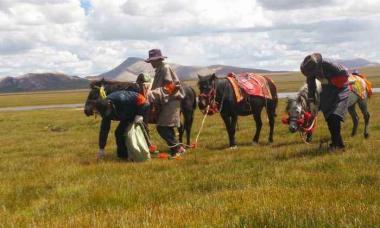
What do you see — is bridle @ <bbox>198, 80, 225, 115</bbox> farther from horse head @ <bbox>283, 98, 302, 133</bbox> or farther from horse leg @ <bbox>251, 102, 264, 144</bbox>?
horse head @ <bbox>283, 98, 302, 133</bbox>

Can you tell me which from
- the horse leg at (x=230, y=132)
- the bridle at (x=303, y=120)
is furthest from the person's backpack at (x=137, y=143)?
the bridle at (x=303, y=120)

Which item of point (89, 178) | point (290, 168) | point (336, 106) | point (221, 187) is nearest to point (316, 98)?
point (336, 106)

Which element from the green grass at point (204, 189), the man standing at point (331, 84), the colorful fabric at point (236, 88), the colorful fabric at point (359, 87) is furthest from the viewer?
the colorful fabric at point (359, 87)

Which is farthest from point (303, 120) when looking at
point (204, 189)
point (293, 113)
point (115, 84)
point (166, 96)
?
point (115, 84)

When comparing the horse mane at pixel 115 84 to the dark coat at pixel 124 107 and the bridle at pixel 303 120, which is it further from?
the bridle at pixel 303 120

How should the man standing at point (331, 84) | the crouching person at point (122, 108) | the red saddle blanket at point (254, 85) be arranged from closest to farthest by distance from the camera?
the man standing at point (331, 84) → the crouching person at point (122, 108) → the red saddle blanket at point (254, 85)

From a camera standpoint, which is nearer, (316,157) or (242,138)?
(316,157)

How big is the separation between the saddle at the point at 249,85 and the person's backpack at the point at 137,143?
2989 mm

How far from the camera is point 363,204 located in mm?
5699

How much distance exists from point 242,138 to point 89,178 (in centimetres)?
718

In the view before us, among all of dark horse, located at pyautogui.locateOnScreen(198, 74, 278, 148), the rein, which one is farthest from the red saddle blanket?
the rein

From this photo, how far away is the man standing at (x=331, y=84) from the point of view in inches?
421

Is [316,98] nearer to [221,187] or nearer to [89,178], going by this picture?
[221,187]

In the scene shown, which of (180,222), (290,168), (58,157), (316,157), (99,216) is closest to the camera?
(180,222)
